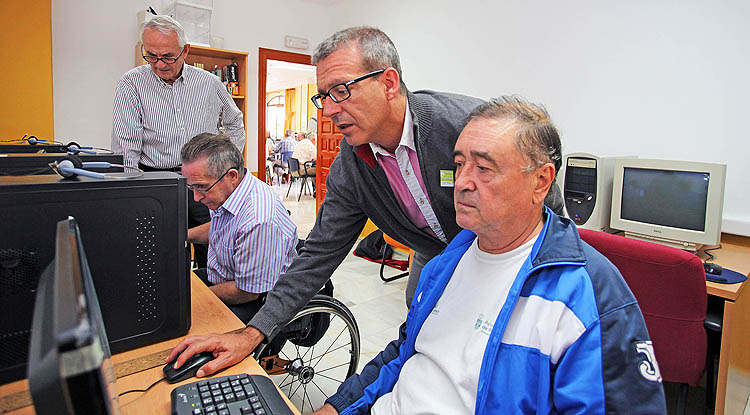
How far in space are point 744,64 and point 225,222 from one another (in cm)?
282

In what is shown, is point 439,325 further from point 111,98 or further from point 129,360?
point 111,98

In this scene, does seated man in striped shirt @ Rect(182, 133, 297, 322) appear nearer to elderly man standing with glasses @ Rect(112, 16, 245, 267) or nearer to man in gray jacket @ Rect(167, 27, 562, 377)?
man in gray jacket @ Rect(167, 27, 562, 377)

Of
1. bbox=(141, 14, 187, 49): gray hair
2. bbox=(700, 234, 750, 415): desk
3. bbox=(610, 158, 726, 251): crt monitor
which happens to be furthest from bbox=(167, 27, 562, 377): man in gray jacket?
bbox=(610, 158, 726, 251): crt monitor

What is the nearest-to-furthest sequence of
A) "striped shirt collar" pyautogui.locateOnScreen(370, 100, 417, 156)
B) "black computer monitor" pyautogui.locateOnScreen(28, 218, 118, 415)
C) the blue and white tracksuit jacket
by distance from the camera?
"black computer monitor" pyautogui.locateOnScreen(28, 218, 118, 415), the blue and white tracksuit jacket, "striped shirt collar" pyautogui.locateOnScreen(370, 100, 417, 156)

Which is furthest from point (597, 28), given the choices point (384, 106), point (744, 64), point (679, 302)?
point (384, 106)

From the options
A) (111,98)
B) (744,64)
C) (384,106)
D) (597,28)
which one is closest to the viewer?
(384,106)

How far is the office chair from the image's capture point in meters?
1.60

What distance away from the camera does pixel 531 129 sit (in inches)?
37.3

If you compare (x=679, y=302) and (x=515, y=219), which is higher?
(x=515, y=219)

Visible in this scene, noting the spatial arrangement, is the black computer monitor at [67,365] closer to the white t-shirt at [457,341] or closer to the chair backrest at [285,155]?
the white t-shirt at [457,341]

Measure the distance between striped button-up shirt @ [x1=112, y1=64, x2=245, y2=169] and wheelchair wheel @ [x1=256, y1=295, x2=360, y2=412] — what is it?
1351 mm

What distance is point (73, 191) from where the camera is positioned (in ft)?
3.05

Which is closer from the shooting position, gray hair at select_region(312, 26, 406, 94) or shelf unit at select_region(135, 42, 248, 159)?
gray hair at select_region(312, 26, 406, 94)

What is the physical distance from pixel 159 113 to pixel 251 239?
136 cm
